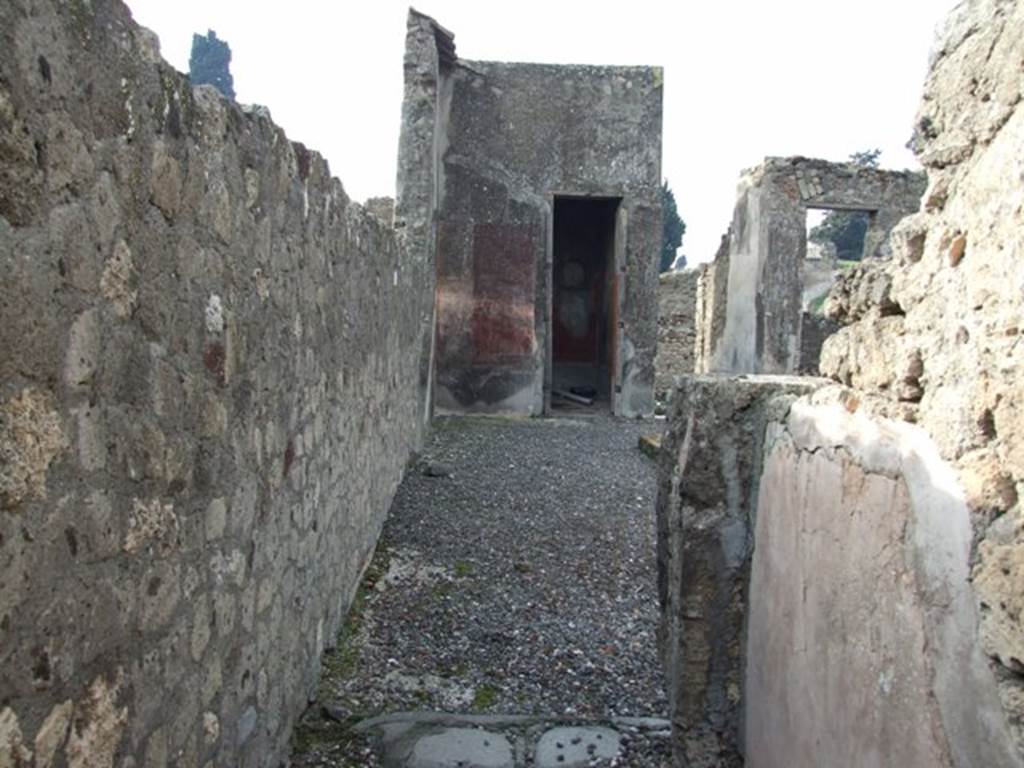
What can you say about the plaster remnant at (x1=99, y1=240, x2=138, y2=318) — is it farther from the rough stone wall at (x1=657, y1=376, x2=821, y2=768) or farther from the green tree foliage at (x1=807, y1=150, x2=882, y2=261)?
the green tree foliage at (x1=807, y1=150, x2=882, y2=261)

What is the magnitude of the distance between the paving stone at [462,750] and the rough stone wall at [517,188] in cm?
676

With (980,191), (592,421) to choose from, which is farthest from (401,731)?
(592,421)

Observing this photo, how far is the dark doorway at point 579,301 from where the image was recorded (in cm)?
1174

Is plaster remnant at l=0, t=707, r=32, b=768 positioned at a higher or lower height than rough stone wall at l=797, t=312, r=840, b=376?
lower

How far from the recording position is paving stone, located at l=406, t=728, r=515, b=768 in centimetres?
251

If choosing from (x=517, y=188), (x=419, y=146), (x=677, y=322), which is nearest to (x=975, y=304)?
(x=419, y=146)

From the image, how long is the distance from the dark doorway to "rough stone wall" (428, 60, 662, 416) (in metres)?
2.13

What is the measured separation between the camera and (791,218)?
30.4 ft

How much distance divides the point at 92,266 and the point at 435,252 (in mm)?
7858

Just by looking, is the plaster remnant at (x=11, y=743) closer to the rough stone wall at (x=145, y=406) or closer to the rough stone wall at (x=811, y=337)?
the rough stone wall at (x=145, y=406)

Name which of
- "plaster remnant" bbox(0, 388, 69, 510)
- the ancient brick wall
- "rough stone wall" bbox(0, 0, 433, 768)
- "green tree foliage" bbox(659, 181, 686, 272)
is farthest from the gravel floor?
"green tree foliage" bbox(659, 181, 686, 272)

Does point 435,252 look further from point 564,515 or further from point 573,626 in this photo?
point 573,626

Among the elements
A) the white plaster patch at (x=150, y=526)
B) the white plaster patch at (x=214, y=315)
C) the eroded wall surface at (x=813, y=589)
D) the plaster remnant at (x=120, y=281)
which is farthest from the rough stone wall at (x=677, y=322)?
the plaster remnant at (x=120, y=281)

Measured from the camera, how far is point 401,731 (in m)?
2.66
